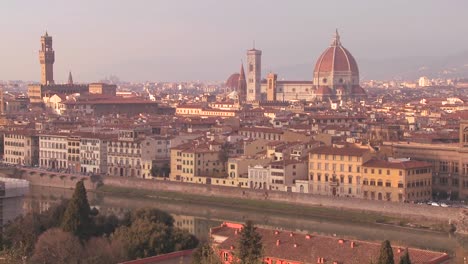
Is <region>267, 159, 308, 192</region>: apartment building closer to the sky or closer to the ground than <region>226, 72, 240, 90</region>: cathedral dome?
closer to the ground

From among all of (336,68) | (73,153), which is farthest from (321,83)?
(73,153)

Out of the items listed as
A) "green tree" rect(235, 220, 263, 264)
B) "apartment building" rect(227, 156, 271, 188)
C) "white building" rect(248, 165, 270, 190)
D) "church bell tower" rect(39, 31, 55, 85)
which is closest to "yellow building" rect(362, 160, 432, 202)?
"white building" rect(248, 165, 270, 190)

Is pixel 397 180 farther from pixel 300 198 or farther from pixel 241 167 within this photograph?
pixel 241 167

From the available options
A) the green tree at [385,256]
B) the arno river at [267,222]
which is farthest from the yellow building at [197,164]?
the green tree at [385,256]

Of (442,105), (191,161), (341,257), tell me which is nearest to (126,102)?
(442,105)

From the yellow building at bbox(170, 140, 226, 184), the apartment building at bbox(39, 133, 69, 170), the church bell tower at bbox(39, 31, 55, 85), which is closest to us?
the yellow building at bbox(170, 140, 226, 184)

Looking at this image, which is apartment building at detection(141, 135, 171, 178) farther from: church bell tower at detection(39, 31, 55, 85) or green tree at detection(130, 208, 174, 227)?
church bell tower at detection(39, 31, 55, 85)

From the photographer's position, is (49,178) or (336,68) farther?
(336,68)
